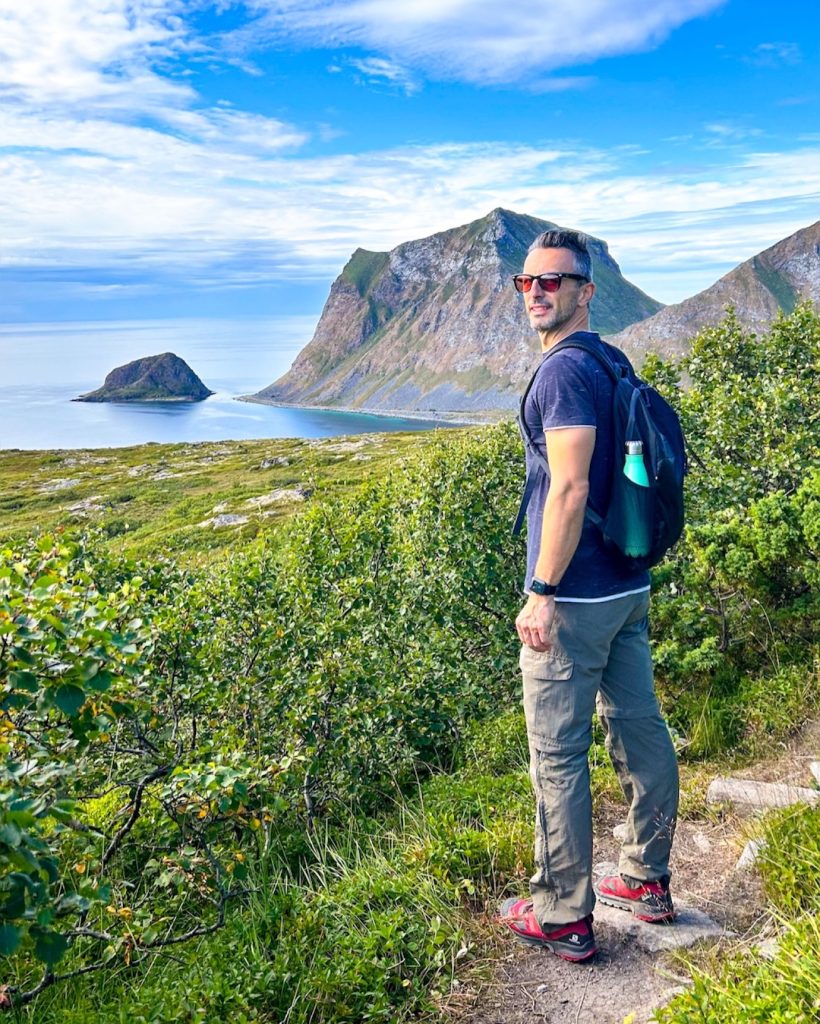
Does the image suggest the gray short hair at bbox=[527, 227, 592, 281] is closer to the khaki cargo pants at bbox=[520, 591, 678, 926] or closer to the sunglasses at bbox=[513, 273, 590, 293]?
the sunglasses at bbox=[513, 273, 590, 293]

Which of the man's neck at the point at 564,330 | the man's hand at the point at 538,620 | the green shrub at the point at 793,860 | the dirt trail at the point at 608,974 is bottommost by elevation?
the dirt trail at the point at 608,974

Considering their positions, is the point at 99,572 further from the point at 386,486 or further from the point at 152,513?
Result: the point at 152,513

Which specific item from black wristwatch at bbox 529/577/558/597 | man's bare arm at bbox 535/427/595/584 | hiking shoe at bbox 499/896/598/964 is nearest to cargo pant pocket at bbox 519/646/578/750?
black wristwatch at bbox 529/577/558/597

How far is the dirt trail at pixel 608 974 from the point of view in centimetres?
396

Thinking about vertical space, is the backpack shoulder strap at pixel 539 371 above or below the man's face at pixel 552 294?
below

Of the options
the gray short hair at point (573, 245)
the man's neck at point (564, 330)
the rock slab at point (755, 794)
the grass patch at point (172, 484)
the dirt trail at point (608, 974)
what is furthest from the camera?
the grass patch at point (172, 484)

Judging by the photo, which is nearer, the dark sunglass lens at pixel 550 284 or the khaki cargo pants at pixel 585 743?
the khaki cargo pants at pixel 585 743

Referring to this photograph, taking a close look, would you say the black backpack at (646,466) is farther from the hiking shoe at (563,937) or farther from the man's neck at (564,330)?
the hiking shoe at (563,937)

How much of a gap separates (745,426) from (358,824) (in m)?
8.36

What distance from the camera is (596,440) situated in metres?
4.09

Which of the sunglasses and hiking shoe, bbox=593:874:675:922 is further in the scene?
hiking shoe, bbox=593:874:675:922

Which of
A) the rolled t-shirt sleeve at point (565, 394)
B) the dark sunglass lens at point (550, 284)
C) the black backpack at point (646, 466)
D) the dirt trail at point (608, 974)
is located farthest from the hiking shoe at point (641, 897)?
the dark sunglass lens at point (550, 284)

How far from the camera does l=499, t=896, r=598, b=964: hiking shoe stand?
4.23 meters

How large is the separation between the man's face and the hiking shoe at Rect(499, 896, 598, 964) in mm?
3316
